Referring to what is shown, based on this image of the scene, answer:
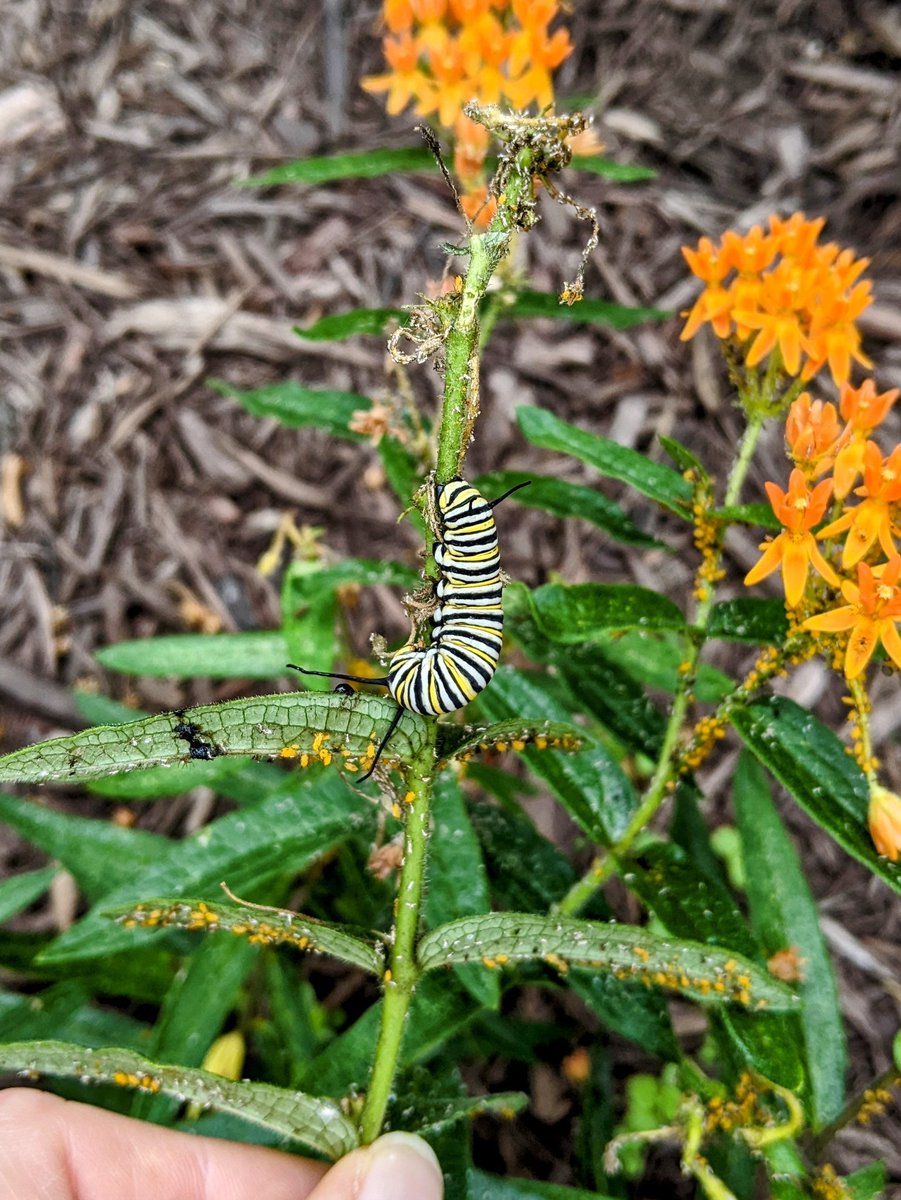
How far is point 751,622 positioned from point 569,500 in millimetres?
692

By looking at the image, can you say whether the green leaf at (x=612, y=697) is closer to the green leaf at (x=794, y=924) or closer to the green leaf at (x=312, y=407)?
the green leaf at (x=794, y=924)

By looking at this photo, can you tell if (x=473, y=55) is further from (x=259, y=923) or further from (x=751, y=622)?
(x=259, y=923)

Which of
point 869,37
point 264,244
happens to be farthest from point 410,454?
point 869,37

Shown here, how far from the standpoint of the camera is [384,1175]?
1778 mm

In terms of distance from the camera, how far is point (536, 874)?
250cm

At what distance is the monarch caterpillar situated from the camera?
1634mm

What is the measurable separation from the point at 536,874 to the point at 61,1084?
1581 millimetres

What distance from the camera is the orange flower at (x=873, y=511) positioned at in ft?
5.99

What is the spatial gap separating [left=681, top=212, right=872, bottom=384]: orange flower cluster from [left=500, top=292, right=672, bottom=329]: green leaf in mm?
586

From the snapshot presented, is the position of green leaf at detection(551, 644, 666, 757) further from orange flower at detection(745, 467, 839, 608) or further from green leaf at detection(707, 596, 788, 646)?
orange flower at detection(745, 467, 839, 608)

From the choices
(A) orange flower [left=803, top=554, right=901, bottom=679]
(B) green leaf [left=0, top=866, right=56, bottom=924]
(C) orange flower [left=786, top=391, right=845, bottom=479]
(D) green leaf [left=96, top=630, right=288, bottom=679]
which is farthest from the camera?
(D) green leaf [left=96, top=630, right=288, bottom=679]

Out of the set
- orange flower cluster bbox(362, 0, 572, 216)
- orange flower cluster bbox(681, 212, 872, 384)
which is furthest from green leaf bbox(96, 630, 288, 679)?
orange flower cluster bbox(681, 212, 872, 384)

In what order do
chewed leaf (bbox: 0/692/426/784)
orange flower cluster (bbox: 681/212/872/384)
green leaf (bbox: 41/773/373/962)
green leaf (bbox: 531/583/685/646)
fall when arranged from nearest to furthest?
chewed leaf (bbox: 0/692/426/784) → green leaf (bbox: 531/583/685/646) → orange flower cluster (bbox: 681/212/872/384) → green leaf (bbox: 41/773/373/962)

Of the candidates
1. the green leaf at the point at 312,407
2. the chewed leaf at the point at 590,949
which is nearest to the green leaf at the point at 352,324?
the green leaf at the point at 312,407
